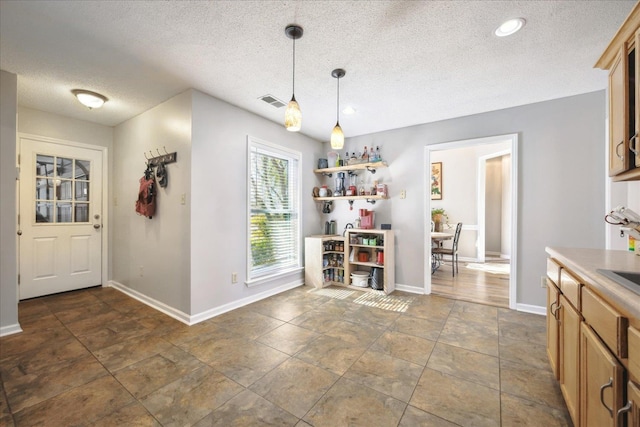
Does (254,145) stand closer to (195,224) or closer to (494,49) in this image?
(195,224)

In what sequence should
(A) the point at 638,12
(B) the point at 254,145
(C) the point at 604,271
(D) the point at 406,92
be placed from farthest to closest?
(B) the point at 254,145 < (D) the point at 406,92 < (A) the point at 638,12 < (C) the point at 604,271

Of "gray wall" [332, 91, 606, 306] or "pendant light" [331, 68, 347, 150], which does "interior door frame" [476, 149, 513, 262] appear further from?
"pendant light" [331, 68, 347, 150]

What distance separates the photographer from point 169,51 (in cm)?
213

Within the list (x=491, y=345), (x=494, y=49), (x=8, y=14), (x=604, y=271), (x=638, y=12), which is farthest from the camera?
(x=491, y=345)

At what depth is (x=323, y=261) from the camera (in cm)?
420

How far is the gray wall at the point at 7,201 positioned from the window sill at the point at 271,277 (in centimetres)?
220

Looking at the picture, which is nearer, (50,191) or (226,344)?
(226,344)

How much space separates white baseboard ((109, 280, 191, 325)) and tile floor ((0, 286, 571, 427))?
0.31 ft

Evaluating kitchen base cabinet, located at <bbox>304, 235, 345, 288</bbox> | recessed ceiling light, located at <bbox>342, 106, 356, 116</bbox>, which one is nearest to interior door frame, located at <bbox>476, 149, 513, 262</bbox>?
kitchen base cabinet, located at <bbox>304, 235, 345, 288</bbox>

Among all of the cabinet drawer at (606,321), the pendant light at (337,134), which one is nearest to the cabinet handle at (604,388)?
the cabinet drawer at (606,321)

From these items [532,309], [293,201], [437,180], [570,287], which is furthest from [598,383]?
[437,180]

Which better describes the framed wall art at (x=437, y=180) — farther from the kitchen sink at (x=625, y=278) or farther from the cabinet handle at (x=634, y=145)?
the kitchen sink at (x=625, y=278)

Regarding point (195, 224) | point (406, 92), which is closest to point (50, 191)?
point (195, 224)

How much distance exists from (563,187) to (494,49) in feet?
6.26
